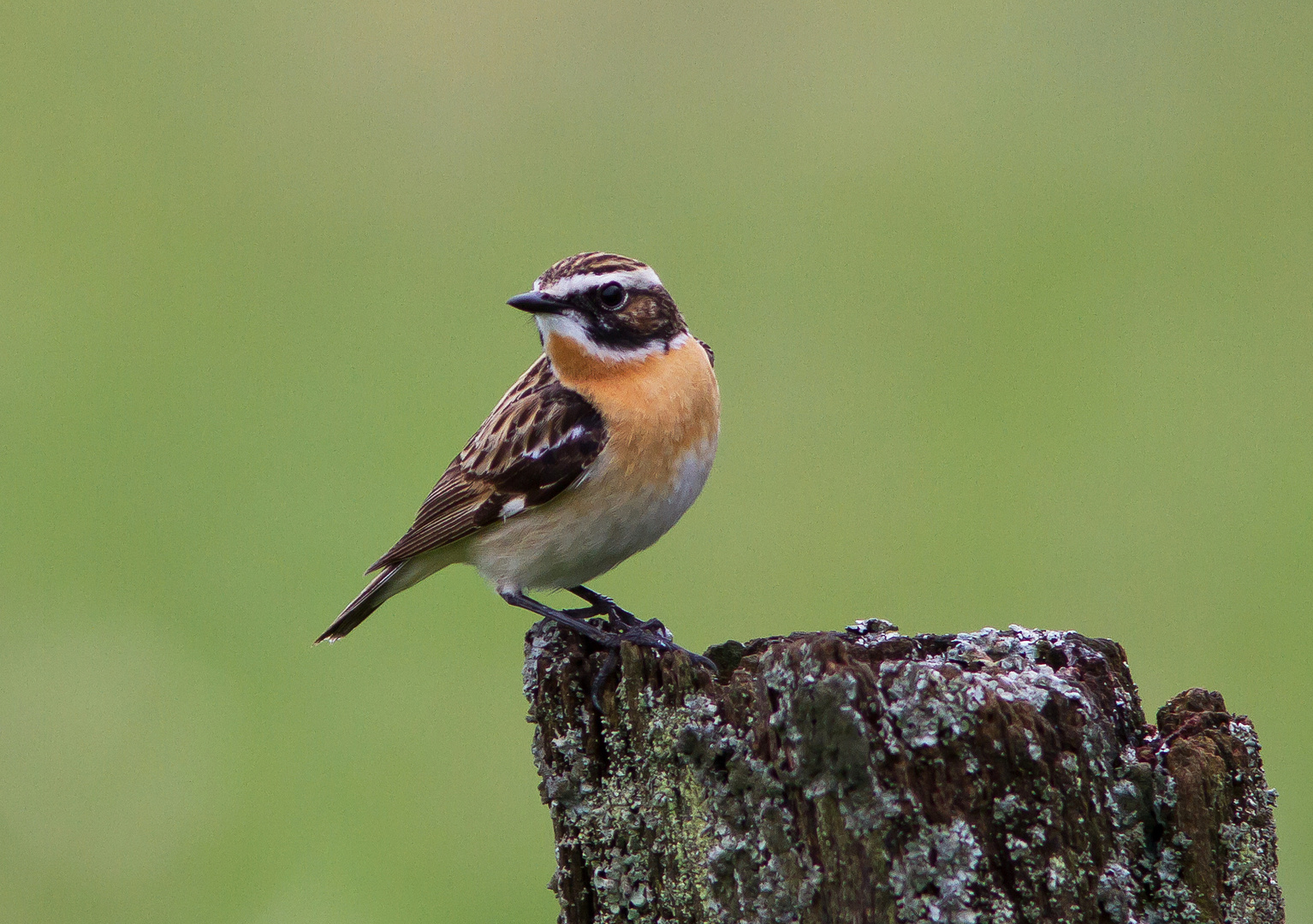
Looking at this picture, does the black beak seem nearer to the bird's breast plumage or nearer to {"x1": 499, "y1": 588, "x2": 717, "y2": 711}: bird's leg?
the bird's breast plumage

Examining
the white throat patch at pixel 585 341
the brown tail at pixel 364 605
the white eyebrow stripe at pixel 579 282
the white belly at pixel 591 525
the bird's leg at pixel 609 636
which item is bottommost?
the bird's leg at pixel 609 636

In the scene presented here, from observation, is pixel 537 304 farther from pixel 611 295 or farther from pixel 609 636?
pixel 609 636

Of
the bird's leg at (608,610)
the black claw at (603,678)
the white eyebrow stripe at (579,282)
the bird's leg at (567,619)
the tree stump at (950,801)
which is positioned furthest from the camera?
the white eyebrow stripe at (579,282)

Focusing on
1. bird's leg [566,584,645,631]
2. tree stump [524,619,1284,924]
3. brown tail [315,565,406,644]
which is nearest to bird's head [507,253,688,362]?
bird's leg [566,584,645,631]

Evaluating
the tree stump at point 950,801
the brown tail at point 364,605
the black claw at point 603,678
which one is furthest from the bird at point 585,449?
the tree stump at point 950,801

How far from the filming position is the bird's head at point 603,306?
21.8 feet

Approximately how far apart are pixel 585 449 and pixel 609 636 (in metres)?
1.30

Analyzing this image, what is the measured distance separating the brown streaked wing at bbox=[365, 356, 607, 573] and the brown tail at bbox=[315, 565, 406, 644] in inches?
6.9

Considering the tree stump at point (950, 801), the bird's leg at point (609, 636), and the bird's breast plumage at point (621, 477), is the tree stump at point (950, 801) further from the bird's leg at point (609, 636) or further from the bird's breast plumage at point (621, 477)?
the bird's breast plumage at point (621, 477)

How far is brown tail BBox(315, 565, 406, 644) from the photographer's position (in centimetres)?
729

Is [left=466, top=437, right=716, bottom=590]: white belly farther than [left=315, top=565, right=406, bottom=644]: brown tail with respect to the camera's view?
No

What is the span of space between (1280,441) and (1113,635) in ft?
10.5

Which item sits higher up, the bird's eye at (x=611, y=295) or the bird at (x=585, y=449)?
the bird's eye at (x=611, y=295)

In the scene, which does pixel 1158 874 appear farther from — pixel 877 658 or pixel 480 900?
pixel 480 900
